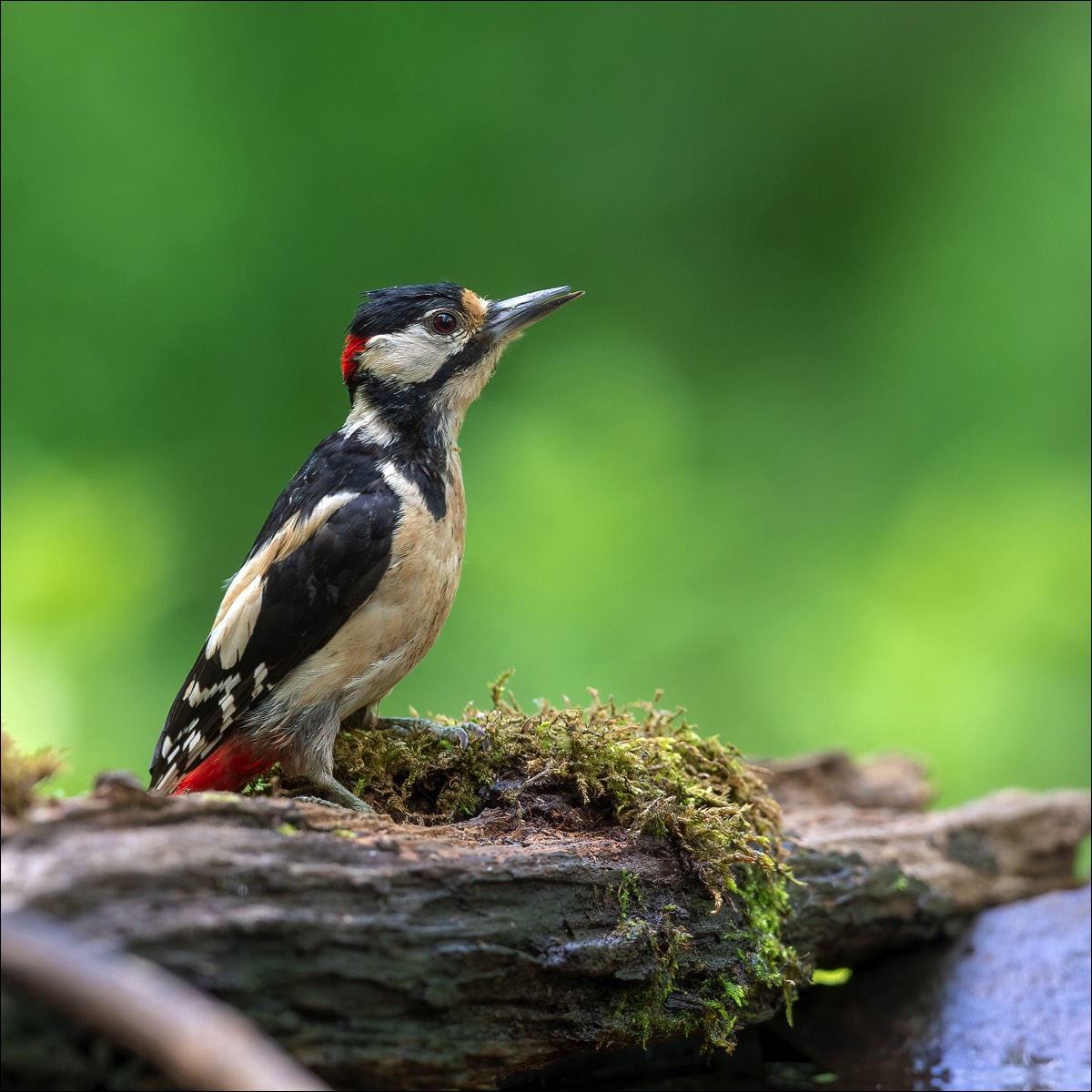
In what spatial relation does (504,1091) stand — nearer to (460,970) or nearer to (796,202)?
(460,970)

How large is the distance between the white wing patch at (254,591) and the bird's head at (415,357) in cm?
31

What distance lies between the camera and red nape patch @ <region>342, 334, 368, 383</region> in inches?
106

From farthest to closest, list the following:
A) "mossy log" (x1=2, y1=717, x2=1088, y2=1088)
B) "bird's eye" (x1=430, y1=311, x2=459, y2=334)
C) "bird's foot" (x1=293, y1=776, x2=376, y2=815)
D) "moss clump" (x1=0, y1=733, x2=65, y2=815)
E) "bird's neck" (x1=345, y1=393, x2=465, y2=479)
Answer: "bird's eye" (x1=430, y1=311, x2=459, y2=334) < "bird's neck" (x1=345, y1=393, x2=465, y2=479) < "bird's foot" (x1=293, y1=776, x2=376, y2=815) < "moss clump" (x1=0, y1=733, x2=65, y2=815) < "mossy log" (x1=2, y1=717, x2=1088, y2=1088)

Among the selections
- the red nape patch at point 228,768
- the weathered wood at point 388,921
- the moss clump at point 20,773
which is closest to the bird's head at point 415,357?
the red nape patch at point 228,768

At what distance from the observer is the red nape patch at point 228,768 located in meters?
2.39

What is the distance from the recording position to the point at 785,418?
5.85m

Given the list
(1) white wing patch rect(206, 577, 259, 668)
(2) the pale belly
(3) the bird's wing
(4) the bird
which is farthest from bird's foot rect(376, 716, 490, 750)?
(1) white wing patch rect(206, 577, 259, 668)

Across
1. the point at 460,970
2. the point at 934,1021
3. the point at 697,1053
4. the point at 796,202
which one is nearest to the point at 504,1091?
the point at 697,1053

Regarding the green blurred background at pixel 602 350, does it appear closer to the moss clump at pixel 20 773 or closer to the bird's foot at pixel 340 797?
the bird's foot at pixel 340 797

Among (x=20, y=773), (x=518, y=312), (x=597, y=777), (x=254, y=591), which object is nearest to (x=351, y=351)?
(x=518, y=312)

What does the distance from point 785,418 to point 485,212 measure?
1723mm

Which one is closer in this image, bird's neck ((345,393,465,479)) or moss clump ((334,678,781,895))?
moss clump ((334,678,781,895))

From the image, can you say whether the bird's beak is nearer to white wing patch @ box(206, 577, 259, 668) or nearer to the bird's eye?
the bird's eye

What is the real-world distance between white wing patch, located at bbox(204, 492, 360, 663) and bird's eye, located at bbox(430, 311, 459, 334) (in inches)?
19.1
